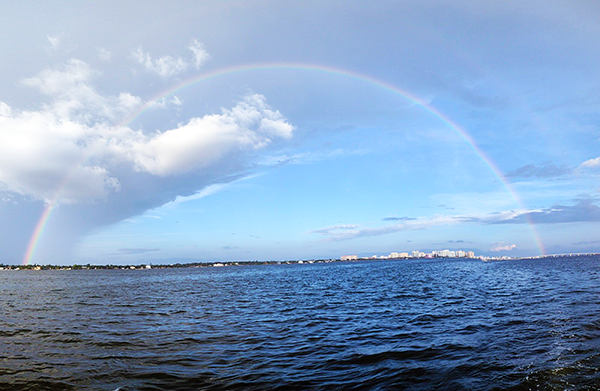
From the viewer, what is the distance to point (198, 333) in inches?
862

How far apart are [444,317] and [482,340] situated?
7.62 metres

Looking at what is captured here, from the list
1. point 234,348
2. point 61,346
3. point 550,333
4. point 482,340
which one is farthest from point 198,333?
point 550,333

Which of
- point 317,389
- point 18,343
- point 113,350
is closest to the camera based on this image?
point 317,389

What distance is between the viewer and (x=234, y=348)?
17922mm

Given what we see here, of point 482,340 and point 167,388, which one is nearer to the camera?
point 167,388

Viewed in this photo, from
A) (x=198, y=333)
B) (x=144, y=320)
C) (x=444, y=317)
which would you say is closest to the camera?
(x=198, y=333)

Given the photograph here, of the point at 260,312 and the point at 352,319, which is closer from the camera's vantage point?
the point at 352,319

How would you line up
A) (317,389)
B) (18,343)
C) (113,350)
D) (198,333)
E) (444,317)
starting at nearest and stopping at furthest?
(317,389) < (113,350) < (18,343) < (198,333) < (444,317)

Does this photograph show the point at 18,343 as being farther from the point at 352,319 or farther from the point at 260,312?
the point at 352,319

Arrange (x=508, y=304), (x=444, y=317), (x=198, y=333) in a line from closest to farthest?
(x=198, y=333) < (x=444, y=317) < (x=508, y=304)

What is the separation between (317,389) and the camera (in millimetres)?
11945

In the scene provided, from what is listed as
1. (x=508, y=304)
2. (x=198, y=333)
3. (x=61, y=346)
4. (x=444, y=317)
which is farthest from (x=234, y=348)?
(x=508, y=304)

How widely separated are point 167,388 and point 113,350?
25.2 feet

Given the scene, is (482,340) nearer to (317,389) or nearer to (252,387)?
(317,389)
